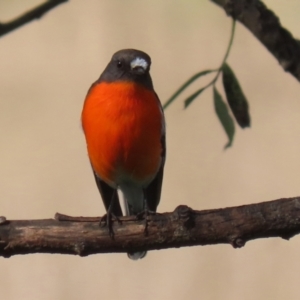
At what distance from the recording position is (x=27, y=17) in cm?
244

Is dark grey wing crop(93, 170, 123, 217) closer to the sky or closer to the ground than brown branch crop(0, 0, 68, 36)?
closer to the ground

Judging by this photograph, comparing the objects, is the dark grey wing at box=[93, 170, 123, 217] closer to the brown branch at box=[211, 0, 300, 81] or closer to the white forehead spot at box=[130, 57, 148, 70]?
the white forehead spot at box=[130, 57, 148, 70]

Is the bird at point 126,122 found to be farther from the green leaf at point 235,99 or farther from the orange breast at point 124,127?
the green leaf at point 235,99

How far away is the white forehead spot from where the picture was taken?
3.16 m

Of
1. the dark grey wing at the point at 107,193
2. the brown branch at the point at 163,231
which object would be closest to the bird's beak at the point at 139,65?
the dark grey wing at the point at 107,193

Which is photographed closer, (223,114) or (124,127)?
Answer: (223,114)

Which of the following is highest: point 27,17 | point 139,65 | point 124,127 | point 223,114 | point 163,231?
point 139,65

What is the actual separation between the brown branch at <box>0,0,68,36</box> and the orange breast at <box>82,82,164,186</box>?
0.77 m

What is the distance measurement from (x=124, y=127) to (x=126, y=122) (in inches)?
1.0

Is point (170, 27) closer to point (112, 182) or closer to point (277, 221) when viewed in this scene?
point (112, 182)

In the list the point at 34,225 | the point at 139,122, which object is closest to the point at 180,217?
the point at 34,225

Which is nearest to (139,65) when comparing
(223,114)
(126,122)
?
(126,122)

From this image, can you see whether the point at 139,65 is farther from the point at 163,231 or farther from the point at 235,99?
the point at 163,231

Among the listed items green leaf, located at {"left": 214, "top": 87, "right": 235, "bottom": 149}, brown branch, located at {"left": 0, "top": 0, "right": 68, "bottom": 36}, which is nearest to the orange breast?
green leaf, located at {"left": 214, "top": 87, "right": 235, "bottom": 149}
